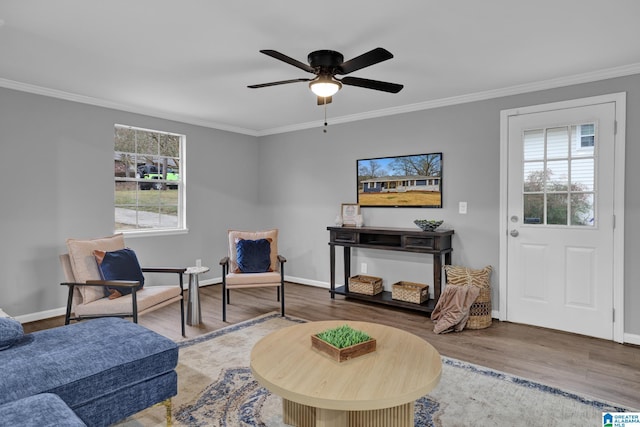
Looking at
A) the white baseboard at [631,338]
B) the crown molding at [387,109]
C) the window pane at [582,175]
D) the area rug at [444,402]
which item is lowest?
the area rug at [444,402]

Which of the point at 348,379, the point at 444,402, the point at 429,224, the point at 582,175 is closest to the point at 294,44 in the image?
the point at 348,379

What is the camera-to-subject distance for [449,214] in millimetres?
4254

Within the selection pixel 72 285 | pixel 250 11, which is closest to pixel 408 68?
pixel 250 11

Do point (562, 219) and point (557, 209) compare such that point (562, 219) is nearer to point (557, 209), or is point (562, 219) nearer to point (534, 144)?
point (557, 209)

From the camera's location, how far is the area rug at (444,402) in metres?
2.11

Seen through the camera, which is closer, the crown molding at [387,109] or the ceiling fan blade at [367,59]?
the ceiling fan blade at [367,59]

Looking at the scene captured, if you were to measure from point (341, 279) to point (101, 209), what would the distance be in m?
3.08

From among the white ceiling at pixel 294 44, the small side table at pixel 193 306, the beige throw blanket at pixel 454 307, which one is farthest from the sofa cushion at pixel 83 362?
the beige throw blanket at pixel 454 307

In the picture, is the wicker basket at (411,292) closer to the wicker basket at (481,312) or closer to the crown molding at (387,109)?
the wicker basket at (481,312)

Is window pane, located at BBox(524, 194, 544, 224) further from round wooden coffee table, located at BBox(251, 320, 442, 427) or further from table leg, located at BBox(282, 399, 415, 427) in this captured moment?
table leg, located at BBox(282, 399, 415, 427)

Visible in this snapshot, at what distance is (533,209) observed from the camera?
12.2ft

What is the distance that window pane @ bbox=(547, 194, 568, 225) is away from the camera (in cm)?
355

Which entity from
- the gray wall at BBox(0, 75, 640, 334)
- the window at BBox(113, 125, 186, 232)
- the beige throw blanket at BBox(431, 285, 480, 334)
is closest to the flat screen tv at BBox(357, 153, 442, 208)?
the gray wall at BBox(0, 75, 640, 334)

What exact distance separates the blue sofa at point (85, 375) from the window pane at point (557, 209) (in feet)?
11.5
